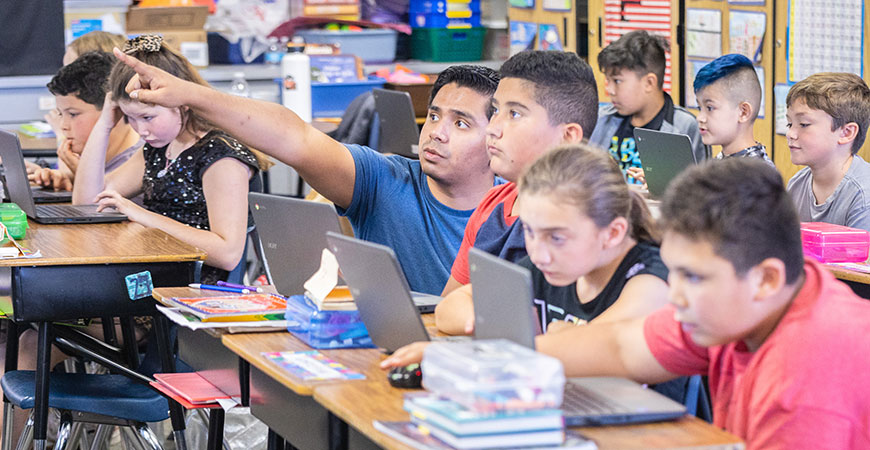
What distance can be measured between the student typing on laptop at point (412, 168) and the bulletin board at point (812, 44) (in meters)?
1.93

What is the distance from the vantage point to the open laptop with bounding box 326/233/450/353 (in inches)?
69.3

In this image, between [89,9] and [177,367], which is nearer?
[177,367]

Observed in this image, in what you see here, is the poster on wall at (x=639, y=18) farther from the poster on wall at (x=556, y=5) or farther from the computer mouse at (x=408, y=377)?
the computer mouse at (x=408, y=377)

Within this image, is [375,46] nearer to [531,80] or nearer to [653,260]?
[531,80]

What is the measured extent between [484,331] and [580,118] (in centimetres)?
79

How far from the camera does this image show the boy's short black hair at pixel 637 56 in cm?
470

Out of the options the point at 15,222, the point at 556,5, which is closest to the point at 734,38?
the point at 556,5

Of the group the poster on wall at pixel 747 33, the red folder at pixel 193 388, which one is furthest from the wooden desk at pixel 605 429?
the poster on wall at pixel 747 33

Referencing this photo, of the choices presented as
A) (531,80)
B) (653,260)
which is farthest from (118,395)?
(653,260)

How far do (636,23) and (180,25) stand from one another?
2693 millimetres

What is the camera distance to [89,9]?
6742 millimetres

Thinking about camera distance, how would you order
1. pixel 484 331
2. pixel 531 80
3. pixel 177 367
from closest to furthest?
pixel 484 331
pixel 531 80
pixel 177 367

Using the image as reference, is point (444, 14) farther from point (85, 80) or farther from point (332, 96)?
point (85, 80)

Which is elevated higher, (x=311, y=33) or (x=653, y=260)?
(x=311, y=33)
